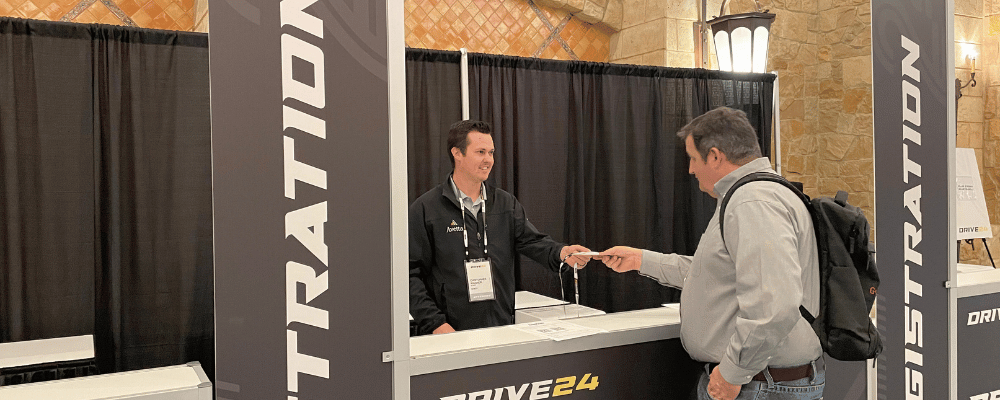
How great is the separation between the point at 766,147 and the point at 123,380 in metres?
3.57

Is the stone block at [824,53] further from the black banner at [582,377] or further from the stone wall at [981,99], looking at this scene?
the black banner at [582,377]

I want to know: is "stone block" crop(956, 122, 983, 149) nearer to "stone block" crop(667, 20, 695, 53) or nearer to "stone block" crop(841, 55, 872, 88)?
"stone block" crop(841, 55, 872, 88)

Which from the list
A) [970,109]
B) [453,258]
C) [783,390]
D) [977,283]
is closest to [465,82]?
[453,258]

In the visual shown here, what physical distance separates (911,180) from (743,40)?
1.52 meters

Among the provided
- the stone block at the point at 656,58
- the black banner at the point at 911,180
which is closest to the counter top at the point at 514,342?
the black banner at the point at 911,180

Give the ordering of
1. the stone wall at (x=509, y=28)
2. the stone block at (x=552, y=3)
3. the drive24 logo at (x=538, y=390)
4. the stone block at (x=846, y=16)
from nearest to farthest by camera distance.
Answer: the drive24 logo at (x=538, y=390)
the stone wall at (x=509, y=28)
the stone block at (x=552, y=3)
the stone block at (x=846, y=16)

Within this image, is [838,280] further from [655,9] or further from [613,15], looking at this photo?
[613,15]

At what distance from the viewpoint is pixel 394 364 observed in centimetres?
163

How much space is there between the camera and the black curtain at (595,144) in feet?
11.1

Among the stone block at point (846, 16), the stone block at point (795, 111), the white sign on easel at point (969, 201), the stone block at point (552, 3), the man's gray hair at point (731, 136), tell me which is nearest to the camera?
the man's gray hair at point (731, 136)

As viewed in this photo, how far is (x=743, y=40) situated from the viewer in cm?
388

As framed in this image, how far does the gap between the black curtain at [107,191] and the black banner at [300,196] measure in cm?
148

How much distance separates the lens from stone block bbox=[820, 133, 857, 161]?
4.99 meters

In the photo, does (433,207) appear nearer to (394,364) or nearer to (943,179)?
(394,364)
